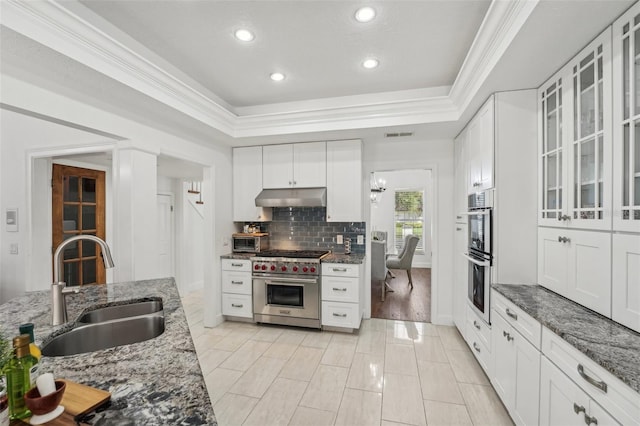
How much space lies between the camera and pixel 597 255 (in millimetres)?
1616

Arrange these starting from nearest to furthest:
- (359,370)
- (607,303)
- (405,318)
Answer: (607,303) < (359,370) < (405,318)

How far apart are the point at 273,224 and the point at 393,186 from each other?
4608mm

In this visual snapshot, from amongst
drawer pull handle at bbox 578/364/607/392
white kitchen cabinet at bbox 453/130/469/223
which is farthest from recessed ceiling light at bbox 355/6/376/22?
drawer pull handle at bbox 578/364/607/392

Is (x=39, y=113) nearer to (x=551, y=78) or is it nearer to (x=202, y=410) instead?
(x=202, y=410)

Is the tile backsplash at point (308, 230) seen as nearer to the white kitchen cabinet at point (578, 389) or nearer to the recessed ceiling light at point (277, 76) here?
the recessed ceiling light at point (277, 76)

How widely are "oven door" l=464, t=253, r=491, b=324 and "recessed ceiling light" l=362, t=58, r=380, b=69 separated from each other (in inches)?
76.6

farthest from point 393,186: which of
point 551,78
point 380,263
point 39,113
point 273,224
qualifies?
point 39,113

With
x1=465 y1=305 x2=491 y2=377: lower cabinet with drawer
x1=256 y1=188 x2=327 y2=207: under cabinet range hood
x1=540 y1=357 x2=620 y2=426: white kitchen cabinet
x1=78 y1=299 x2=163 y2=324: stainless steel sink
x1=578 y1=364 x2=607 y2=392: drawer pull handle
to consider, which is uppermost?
x1=256 y1=188 x2=327 y2=207: under cabinet range hood

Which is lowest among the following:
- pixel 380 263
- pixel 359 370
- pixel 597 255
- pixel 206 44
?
pixel 359 370

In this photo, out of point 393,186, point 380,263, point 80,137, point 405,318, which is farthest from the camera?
point 393,186

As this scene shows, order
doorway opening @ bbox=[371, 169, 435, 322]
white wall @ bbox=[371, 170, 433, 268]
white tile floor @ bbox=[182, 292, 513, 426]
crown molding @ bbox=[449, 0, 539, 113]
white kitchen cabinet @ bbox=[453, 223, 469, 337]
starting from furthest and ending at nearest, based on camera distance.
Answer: white wall @ bbox=[371, 170, 433, 268] → doorway opening @ bbox=[371, 169, 435, 322] → white kitchen cabinet @ bbox=[453, 223, 469, 337] → white tile floor @ bbox=[182, 292, 513, 426] → crown molding @ bbox=[449, 0, 539, 113]

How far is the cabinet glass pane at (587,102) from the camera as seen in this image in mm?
1663

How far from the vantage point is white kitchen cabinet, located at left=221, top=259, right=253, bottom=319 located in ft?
12.4

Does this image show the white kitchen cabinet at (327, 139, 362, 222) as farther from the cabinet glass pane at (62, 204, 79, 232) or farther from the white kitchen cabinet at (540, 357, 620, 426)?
the cabinet glass pane at (62, 204, 79, 232)
